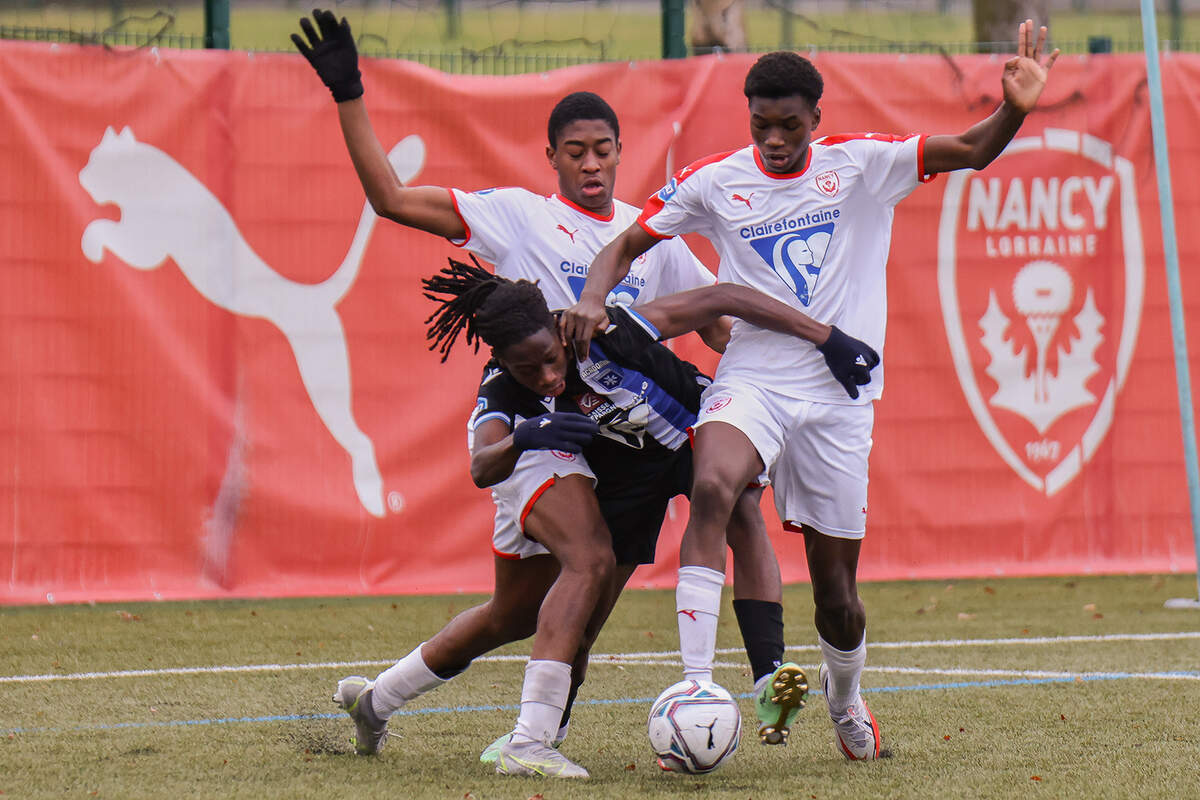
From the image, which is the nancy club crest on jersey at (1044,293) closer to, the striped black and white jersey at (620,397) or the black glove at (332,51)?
the striped black and white jersey at (620,397)

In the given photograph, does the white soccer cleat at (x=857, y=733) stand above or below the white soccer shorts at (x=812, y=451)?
below

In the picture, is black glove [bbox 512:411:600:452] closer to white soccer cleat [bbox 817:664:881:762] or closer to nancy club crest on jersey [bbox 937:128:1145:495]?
white soccer cleat [bbox 817:664:881:762]

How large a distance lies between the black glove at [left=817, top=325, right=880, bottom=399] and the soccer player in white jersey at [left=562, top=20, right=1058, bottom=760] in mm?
78

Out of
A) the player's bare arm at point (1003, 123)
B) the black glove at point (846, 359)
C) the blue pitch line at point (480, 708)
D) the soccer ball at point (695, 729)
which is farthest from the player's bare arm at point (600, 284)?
the blue pitch line at point (480, 708)

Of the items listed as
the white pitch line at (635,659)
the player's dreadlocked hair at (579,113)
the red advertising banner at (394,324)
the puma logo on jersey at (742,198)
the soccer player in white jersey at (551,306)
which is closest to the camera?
the soccer player in white jersey at (551,306)

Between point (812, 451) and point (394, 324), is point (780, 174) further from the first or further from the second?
point (394, 324)

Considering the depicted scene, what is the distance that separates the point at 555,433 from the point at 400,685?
42.3 inches

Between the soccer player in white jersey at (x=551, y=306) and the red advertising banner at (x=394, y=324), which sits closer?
the soccer player in white jersey at (x=551, y=306)

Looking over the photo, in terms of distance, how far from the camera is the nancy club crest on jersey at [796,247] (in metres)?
5.31

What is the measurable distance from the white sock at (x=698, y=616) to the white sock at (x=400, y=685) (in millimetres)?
923

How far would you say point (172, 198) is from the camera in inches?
358

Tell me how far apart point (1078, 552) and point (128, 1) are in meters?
6.29

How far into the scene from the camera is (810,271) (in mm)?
5336

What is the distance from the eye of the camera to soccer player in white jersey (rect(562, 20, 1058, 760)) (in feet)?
17.1
